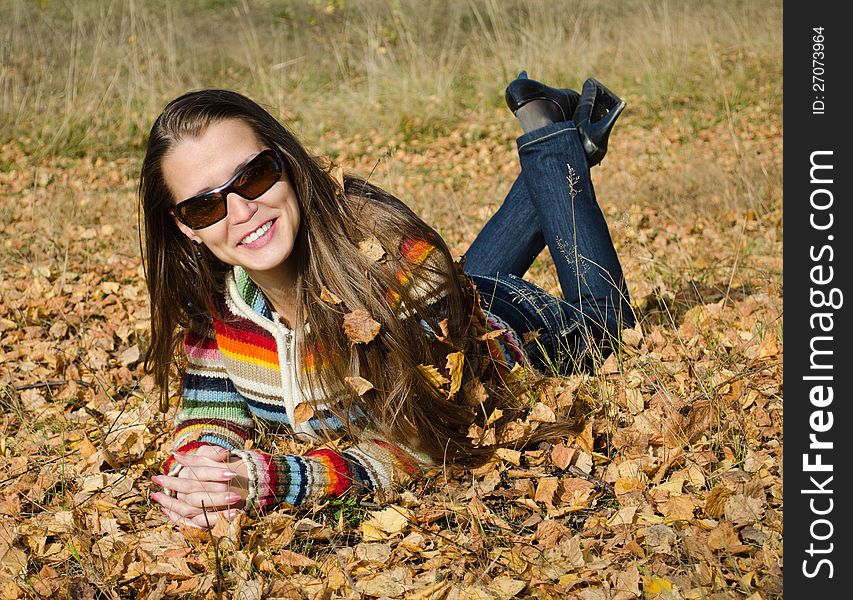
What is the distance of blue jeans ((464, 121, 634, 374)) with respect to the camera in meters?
2.85

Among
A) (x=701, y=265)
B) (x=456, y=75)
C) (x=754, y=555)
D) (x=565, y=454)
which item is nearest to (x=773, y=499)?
(x=754, y=555)

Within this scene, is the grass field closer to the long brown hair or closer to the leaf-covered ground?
the leaf-covered ground

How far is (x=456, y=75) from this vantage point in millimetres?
8141

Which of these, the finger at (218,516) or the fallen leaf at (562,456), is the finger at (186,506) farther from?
the fallen leaf at (562,456)

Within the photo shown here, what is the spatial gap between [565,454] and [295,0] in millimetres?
12910

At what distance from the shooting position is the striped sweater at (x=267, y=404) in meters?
2.14

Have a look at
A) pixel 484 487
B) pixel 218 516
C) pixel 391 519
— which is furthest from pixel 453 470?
pixel 218 516

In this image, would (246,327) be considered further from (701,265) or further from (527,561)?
(701,265)

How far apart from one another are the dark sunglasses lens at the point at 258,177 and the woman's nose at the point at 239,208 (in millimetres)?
14

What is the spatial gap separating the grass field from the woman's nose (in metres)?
0.66

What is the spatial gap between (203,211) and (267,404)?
615 millimetres

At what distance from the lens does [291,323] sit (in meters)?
2.34

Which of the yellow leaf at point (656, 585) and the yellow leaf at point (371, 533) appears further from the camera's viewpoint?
the yellow leaf at point (371, 533)

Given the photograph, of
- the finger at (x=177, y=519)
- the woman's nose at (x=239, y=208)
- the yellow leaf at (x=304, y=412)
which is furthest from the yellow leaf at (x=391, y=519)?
the woman's nose at (x=239, y=208)
